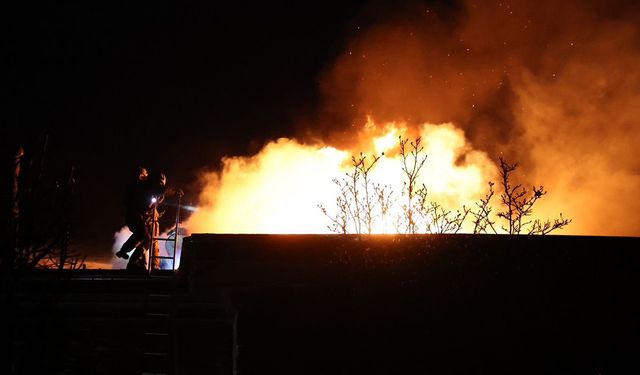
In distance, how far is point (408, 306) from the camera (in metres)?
5.68

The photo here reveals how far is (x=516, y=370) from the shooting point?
18.1 ft

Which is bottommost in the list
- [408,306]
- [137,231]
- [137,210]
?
[408,306]

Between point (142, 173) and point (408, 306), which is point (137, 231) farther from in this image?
point (408, 306)

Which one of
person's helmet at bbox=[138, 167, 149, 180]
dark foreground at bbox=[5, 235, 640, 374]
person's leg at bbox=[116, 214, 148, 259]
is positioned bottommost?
dark foreground at bbox=[5, 235, 640, 374]

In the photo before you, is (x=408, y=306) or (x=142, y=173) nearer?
(x=408, y=306)

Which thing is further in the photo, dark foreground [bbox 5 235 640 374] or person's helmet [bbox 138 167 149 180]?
person's helmet [bbox 138 167 149 180]

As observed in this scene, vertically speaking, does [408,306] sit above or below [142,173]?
below

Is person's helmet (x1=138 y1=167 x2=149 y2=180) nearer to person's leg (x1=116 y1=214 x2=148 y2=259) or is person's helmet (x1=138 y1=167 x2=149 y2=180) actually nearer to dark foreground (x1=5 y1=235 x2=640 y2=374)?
person's leg (x1=116 y1=214 x2=148 y2=259)

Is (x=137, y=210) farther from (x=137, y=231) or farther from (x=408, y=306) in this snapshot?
(x=408, y=306)

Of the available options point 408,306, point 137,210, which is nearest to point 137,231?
point 137,210

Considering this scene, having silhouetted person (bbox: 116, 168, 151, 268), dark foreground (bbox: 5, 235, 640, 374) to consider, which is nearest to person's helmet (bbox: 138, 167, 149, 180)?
silhouetted person (bbox: 116, 168, 151, 268)

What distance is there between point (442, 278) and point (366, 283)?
3.27 ft

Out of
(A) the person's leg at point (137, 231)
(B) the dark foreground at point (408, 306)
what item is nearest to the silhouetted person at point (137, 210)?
(A) the person's leg at point (137, 231)

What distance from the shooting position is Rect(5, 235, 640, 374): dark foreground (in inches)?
219
